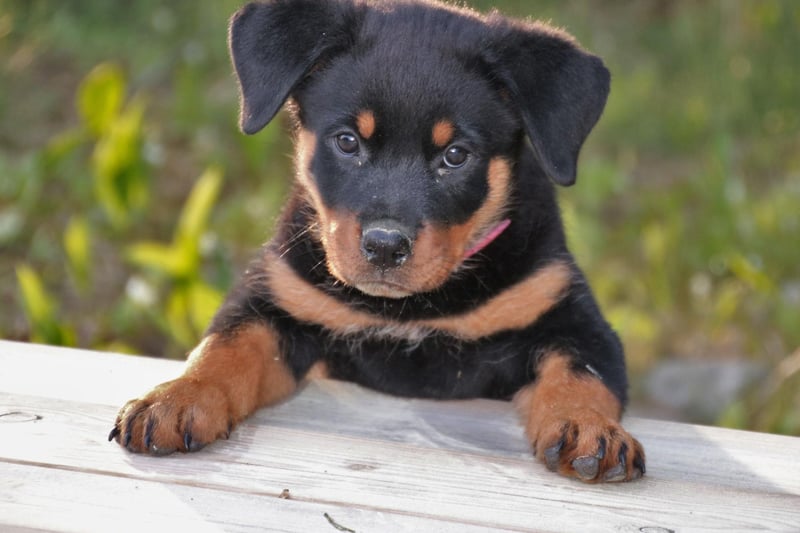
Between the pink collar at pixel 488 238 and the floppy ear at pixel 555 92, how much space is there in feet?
0.96

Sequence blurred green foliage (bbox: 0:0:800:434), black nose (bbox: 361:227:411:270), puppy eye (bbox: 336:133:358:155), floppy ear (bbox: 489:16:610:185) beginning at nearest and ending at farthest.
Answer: black nose (bbox: 361:227:411:270)
floppy ear (bbox: 489:16:610:185)
puppy eye (bbox: 336:133:358:155)
blurred green foliage (bbox: 0:0:800:434)

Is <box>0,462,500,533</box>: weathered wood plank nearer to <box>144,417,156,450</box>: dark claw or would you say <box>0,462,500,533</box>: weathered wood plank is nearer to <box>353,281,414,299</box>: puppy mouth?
<box>144,417,156,450</box>: dark claw

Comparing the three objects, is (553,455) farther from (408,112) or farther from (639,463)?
(408,112)

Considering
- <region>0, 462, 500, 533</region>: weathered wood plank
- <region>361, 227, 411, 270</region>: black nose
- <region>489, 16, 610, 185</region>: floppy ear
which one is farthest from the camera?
<region>489, 16, 610, 185</region>: floppy ear

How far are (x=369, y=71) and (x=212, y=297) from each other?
5.10 ft

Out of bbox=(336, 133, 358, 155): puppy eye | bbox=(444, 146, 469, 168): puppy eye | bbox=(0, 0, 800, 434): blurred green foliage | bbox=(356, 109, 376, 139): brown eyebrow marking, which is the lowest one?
bbox=(0, 0, 800, 434): blurred green foliage

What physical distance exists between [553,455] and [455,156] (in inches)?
31.4

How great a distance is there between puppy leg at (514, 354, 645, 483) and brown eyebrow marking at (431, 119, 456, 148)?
62 centimetres

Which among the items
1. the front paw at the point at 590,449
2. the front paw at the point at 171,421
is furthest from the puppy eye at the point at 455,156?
the front paw at the point at 171,421

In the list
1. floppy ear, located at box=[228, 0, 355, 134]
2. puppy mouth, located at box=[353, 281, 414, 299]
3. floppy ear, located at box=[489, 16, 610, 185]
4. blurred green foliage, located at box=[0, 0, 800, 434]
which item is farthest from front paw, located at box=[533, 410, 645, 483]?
blurred green foliage, located at box=[0, 0, 800, 434]

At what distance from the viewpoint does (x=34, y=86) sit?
653 cm

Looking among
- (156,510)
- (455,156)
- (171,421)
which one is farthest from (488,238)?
(156,510)

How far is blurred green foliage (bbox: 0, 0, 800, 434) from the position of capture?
4711 mm

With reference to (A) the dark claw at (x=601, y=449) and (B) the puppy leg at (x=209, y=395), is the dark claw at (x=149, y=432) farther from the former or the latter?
(A) the dark claw at (x=601, y=449)
